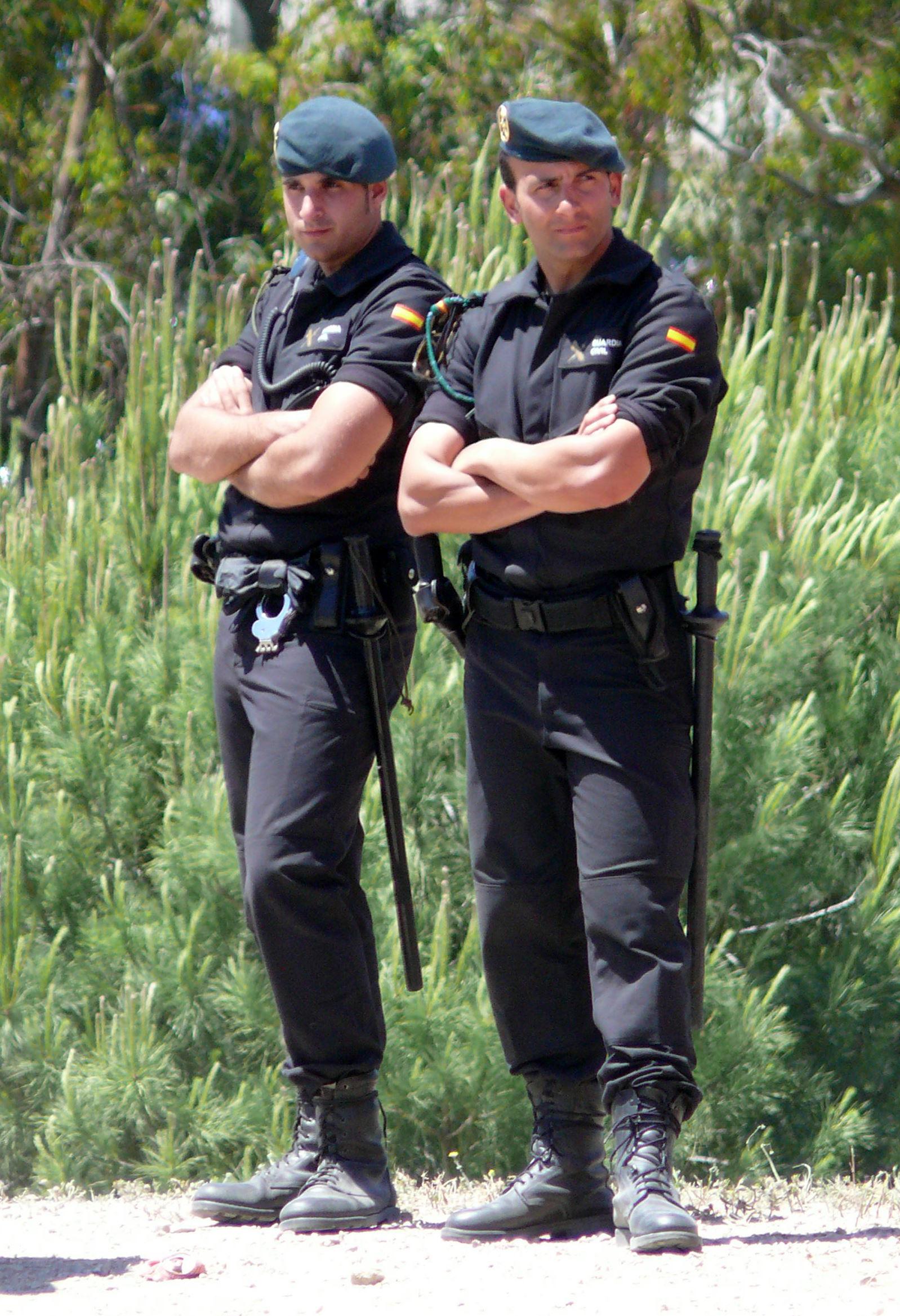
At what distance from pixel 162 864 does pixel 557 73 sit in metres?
8.01

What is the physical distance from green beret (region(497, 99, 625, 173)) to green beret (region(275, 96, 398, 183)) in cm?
35

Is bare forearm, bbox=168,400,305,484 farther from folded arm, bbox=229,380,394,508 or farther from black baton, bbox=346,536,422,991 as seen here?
black baton, bbox=346,536,422,991

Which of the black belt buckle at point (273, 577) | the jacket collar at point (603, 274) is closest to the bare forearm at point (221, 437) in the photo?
the black belt buckle at point (273, 577)

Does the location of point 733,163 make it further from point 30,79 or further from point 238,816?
point 238,816

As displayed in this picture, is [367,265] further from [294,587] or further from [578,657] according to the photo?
[578,657]

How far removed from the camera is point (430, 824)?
14.3 feet

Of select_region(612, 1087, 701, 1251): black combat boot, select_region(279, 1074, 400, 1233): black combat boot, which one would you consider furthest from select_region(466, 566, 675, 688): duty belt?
select_region(279, 1074, 400, 1233): black combat boot

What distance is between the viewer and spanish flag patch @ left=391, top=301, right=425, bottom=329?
10.9 ft

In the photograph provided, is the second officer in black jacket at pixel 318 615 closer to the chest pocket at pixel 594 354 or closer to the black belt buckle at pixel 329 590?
the black belt buckle at pixel 329 590

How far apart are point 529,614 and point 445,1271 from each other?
1153 millimetres

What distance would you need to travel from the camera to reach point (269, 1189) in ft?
11.2

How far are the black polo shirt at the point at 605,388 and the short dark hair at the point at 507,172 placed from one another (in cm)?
16

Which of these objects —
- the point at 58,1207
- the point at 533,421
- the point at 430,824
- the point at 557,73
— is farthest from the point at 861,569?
the point at 557,73

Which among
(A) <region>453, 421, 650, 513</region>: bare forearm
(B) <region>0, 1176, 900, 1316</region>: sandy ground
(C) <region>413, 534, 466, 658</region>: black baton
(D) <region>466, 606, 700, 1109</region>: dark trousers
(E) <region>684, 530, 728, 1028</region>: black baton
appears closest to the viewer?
(B) <region>0, 1176, 900, 1316</region>: sandy ground
